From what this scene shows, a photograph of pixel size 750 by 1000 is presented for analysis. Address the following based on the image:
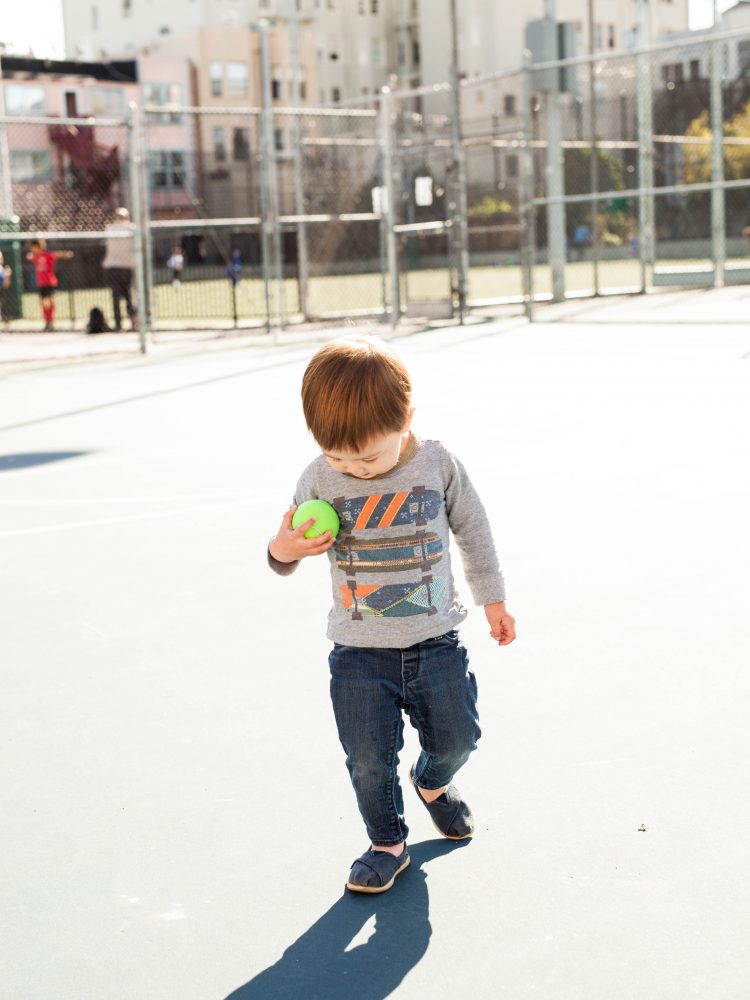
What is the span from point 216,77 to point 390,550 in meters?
66.7

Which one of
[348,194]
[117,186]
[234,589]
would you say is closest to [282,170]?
[117,186]

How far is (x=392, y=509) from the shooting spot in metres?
2.95

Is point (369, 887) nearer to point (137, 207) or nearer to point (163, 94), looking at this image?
point (137, 207)

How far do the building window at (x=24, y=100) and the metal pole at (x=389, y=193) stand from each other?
40248 millimetres

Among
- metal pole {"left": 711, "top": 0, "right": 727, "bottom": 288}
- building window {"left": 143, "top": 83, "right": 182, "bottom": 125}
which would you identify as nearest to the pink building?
building window {"left": 143, "top": 83, "right": 182, "bottom": 125}

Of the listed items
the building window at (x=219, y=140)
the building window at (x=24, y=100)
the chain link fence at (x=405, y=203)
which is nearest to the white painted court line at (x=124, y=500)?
the chain link fence at (x=405, y=203)

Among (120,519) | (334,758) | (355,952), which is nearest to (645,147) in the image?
(120,519)

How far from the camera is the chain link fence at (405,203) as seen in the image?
1881cm

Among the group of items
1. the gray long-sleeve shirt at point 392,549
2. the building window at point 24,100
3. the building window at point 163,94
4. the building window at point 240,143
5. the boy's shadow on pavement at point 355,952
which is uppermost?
the building window at point 163,94

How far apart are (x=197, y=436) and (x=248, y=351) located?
6888 mm

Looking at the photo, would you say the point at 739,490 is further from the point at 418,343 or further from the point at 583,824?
the point at 418,343

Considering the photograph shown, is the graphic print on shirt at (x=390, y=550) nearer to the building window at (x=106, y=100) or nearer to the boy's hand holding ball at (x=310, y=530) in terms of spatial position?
the boy's hand holding ball at (x=310, y=530)

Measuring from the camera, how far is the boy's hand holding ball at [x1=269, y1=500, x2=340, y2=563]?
2.88m

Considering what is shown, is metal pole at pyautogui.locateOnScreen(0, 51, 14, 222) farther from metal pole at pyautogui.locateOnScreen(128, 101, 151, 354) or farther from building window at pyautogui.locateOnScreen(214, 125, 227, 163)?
building window at pyautogui.locateOnScreen(214, 125, 227, 163)
